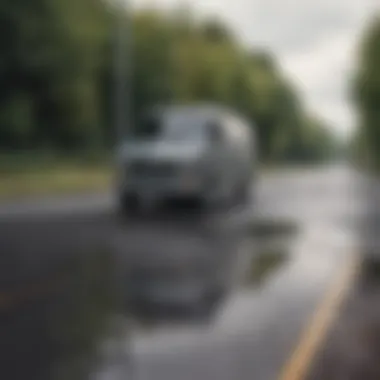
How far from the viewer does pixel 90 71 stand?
47.3 m

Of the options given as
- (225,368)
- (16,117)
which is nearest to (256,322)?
(225,368)

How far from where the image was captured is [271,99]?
197 ft

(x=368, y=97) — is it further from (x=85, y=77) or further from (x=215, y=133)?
(x=215, y=133)

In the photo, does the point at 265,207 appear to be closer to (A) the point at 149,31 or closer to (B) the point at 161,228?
(B) the point at 161,228

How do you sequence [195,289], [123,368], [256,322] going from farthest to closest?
[195,289] < [256,322] < [123,368]

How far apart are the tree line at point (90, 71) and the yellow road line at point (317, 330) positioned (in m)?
27.8

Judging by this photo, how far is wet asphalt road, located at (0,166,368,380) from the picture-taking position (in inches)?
297

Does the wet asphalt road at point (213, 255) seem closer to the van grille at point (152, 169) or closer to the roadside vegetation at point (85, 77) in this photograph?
the van grille at point (152, 169)

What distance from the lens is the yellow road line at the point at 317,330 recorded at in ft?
23.5

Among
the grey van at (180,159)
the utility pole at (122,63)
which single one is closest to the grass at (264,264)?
the grey van at (180,159)

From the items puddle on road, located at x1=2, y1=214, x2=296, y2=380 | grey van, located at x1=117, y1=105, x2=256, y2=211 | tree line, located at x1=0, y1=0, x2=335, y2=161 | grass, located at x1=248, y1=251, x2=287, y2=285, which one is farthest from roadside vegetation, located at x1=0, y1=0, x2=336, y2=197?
puddle on road, located at x1=2, y1=214, x2=296, y2=380

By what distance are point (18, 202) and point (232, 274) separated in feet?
52.4

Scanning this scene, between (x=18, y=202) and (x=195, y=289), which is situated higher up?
(x=195, y=289)

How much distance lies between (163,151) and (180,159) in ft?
1.90
